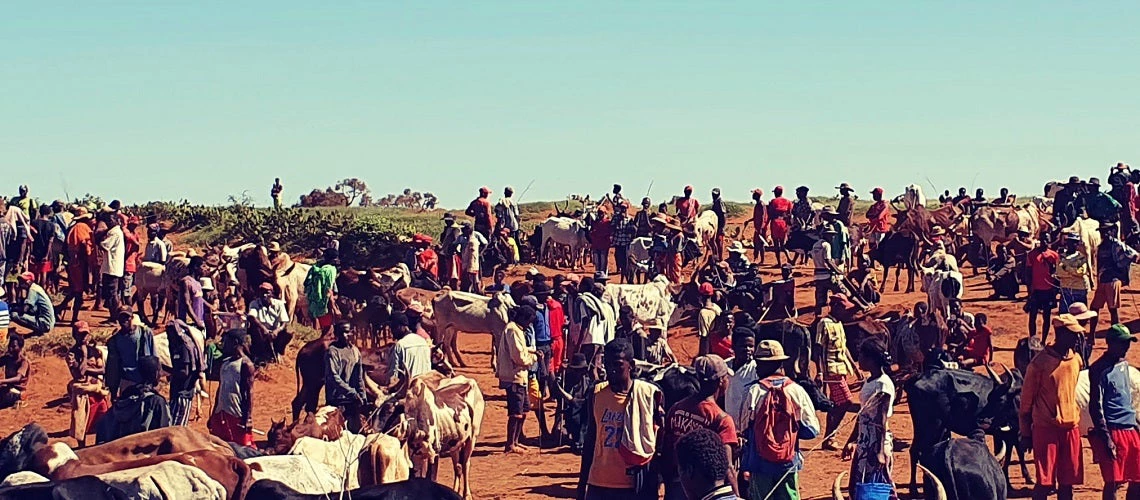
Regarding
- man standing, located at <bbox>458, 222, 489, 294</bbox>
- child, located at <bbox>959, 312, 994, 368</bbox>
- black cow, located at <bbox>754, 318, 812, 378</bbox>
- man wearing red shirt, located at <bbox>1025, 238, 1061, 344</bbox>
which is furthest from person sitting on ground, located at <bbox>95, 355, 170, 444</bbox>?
man standing, located at <bbox>458, 222, 489, 294</bbox>

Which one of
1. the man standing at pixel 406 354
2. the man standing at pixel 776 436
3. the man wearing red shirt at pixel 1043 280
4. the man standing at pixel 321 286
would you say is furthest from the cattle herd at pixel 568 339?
the man standing at pixel 776 436

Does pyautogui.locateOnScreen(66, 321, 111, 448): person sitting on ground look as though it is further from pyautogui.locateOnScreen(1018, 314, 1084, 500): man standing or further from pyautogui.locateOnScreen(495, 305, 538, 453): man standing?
pyautogui.locateOnScreen(1018, 314, 1084, 500): man standing

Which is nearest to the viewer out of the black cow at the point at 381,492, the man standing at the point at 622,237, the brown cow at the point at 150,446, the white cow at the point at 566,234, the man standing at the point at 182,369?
the black cow at the point at 381,492

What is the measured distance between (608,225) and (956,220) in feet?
23.6

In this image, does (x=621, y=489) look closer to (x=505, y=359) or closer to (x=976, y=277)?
(x=505, y=359)

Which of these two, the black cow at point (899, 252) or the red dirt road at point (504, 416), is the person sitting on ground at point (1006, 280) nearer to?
the red dirt road at point (504, 416)

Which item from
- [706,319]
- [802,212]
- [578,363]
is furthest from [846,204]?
[578,363]

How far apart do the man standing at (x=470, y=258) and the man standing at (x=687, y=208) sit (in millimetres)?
5002

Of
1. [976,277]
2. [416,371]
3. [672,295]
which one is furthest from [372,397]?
[976,277]

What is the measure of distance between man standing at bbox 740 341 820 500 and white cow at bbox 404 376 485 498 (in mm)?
3539

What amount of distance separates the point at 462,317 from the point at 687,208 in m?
8.74

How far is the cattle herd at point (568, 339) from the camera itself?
10.9 metres

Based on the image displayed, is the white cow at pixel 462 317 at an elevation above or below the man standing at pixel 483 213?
below

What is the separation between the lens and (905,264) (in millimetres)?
28141
